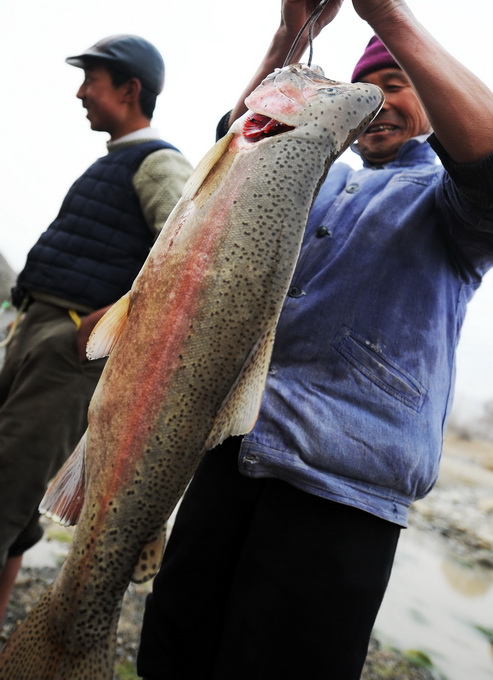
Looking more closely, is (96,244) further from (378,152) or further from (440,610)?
(440,610)

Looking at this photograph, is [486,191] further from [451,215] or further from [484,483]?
[484,483]

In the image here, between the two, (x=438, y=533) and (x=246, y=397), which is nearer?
(x=246, y=397)

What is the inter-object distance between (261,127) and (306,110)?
0.47ft

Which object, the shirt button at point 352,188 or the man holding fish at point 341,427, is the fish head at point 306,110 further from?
the shirt button at point 352,188

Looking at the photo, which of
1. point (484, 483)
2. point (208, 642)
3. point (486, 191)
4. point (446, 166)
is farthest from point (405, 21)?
point (484, 483)

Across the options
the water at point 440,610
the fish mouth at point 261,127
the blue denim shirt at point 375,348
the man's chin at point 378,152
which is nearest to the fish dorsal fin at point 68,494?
the blue denim shirt at point 375,348

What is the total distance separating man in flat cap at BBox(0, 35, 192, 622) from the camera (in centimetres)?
270

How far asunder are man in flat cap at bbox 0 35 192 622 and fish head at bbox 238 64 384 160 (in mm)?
1264

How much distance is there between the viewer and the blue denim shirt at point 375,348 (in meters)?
1.72

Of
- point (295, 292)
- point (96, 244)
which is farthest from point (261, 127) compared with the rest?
point (96, 244)

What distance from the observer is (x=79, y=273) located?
2.93m

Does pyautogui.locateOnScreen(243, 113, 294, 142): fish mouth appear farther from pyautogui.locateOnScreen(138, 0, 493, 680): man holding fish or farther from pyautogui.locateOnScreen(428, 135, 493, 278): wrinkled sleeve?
pyautogui.locateOnScreen(428, 135, 493, 278): wrinkled sleeve

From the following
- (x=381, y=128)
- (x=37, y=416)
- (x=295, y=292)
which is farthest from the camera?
(x=37, y=416)

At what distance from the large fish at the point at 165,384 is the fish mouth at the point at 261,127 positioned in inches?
4.0
